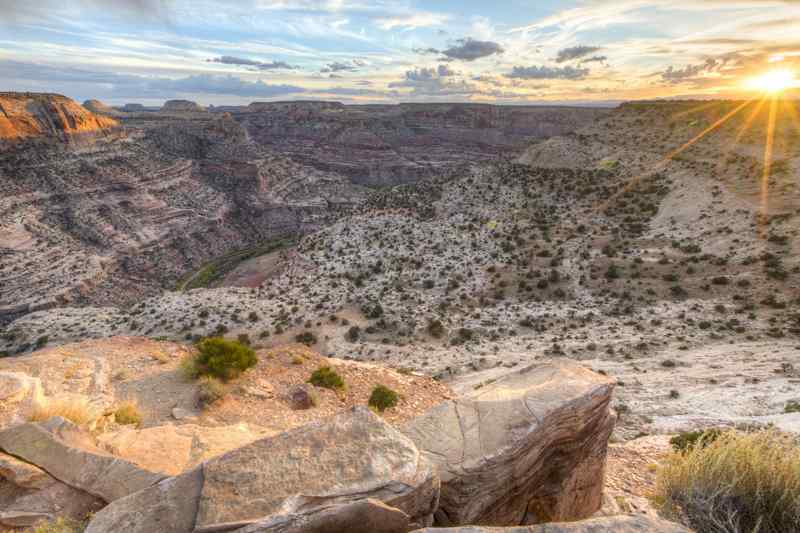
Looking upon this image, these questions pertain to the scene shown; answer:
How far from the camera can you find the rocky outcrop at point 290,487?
4426 mm

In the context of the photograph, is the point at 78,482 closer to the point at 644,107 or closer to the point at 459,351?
the point at 459,351

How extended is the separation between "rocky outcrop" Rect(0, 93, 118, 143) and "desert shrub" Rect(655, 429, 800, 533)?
A: 7602cm

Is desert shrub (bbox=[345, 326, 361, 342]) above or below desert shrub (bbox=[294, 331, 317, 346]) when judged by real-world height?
above

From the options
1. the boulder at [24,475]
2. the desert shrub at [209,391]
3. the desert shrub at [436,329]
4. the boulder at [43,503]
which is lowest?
the desert shrub at [436,329]

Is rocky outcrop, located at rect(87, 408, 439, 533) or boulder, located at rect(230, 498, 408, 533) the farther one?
rocky outcrop, located at rect(87, 408, 439, 533)

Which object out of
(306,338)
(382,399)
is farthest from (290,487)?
(306,338)

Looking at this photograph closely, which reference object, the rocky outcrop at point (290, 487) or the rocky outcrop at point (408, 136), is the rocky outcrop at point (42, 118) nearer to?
the rocky outcrop at point (408, 136)

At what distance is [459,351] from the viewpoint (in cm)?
2184

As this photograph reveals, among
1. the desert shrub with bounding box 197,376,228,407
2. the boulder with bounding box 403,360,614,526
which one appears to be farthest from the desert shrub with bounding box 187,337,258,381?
the boulder with bounding box 403,360,614,526

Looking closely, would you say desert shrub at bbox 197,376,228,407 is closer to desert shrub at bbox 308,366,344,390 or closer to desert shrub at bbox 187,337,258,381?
desert shrub at bbox 187,337,258,381

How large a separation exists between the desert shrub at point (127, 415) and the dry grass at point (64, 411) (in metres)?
0.58

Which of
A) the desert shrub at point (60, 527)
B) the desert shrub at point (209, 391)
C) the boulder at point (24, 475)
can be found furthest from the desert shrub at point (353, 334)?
the desert shrub at point (60, 527)

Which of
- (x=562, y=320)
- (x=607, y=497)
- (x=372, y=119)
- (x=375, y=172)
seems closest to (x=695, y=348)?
(x=562, y=320)

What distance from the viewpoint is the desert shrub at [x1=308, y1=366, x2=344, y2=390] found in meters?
14.0
